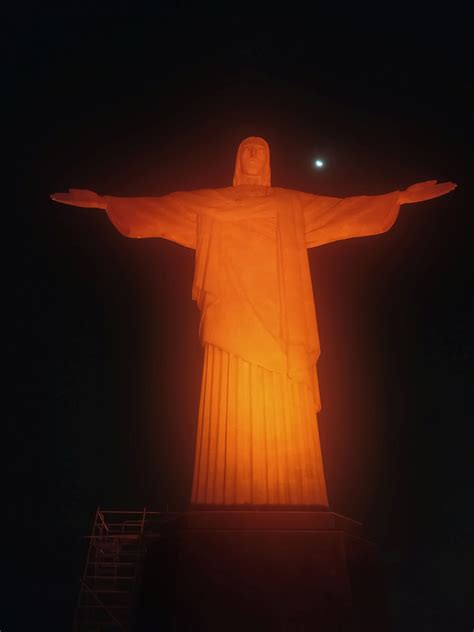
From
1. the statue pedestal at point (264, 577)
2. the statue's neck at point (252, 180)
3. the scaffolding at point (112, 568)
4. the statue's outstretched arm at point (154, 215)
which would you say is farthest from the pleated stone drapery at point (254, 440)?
the scaffolding at point (112, 568)

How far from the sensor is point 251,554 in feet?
8.54

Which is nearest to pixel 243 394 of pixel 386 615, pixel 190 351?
pixel 386 615

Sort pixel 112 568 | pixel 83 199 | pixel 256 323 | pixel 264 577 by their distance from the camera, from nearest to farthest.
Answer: pixel 264 577, pixel 256 323, pixel 83 199, pixel 112 568

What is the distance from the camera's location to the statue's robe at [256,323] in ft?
10.4

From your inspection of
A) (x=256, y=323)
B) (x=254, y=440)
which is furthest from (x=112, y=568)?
(x=256, y=323)

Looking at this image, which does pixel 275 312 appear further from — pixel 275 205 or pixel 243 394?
pixel 275 205

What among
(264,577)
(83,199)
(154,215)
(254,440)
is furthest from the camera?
(154,215)

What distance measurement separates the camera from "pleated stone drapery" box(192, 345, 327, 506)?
3.09 metres

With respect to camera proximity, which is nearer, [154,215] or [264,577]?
[264,577]

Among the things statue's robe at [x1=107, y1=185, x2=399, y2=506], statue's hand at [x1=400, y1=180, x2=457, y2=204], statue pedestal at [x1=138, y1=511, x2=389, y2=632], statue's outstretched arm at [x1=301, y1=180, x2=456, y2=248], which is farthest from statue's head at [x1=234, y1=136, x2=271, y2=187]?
statue pedestal at [x1=138, y1=511, x2=389, y2=632]

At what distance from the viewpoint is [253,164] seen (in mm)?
4867

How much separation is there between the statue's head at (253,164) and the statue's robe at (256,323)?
26 centimetres

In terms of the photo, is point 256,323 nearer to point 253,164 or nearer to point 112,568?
point 253,164

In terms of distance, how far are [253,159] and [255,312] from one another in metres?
1.98
